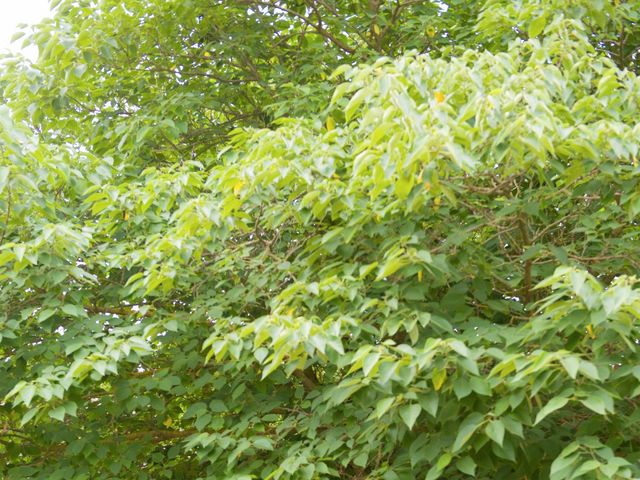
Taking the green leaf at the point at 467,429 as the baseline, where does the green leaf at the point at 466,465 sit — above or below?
below

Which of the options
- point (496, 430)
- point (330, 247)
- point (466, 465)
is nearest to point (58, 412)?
point (330, 247)

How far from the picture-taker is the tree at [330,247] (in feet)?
10.8

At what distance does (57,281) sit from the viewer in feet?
14.9

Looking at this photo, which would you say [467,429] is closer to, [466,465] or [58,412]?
[466,465]

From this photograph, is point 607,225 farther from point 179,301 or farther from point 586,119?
point 179,301

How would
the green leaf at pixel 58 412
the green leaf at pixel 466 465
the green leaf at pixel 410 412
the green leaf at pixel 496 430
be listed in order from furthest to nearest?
1. the green leaf at pixel 58 412
2. the green leaf at pixel 466 465
3. the green leaf at pixel 410 412
4. the green leaf at pixel 496 430

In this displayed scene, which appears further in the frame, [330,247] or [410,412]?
[330,247]

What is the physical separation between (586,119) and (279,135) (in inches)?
51.9

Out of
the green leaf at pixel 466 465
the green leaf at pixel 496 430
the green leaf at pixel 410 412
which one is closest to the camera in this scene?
the green leaf at pixel 496 430

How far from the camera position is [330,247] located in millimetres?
4039

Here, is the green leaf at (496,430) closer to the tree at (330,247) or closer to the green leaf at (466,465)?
the tree at (330,247)

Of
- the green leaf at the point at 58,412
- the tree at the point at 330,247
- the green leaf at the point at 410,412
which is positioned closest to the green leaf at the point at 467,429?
the tree at the point at 330,247

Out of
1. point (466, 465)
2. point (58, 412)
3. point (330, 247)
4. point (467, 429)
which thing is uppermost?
point (330, 247)

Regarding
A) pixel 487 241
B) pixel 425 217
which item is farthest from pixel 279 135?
pixel 487 241
